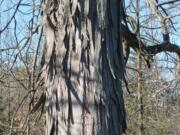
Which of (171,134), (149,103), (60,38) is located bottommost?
(171,134)

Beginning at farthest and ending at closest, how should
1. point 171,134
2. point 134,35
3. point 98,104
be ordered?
point 171,134 < point 134,35 < point 98,104

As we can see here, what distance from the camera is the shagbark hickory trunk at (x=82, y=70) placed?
210 cm

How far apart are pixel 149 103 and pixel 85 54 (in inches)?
249

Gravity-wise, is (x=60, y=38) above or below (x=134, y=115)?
above

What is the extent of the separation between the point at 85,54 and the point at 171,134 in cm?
708

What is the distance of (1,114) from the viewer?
29.4ft

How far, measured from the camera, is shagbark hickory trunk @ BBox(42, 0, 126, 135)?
6.89 ft

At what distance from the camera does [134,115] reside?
27.3ft

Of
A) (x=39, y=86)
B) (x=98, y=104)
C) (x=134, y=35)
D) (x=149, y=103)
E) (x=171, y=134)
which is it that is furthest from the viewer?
(x=171, y=134)

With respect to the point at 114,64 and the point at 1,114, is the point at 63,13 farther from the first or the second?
the point at 1,114

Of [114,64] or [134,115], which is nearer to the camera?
[114,64]

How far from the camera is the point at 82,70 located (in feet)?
6.99

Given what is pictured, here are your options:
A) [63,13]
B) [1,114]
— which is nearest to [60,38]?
[63,13]

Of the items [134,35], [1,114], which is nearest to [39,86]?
[134,35]
